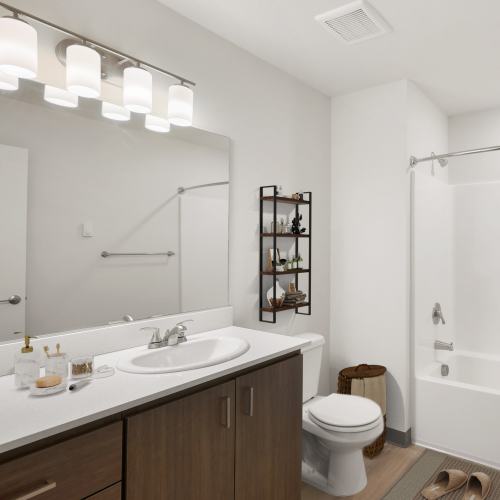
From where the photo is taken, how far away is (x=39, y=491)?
1.00 meters

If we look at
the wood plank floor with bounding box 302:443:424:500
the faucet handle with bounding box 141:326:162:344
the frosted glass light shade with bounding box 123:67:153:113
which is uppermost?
the frosted glass light shade with bounding box 123:67:153:113

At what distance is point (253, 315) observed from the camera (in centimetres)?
254

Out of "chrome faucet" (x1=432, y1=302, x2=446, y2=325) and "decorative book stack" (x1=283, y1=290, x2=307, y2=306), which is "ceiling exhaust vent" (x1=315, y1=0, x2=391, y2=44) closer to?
"decorative book stack" (x1=283, y1=290, x2=307, y2=306)

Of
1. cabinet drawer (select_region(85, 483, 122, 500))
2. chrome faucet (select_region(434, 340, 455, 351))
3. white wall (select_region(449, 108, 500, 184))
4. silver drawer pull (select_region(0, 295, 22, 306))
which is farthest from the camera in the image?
white wall (select_region(449, 108, 500, 184))

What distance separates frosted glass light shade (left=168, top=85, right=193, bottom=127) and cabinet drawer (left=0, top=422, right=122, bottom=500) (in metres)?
1.36

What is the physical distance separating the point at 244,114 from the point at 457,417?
2.31 m

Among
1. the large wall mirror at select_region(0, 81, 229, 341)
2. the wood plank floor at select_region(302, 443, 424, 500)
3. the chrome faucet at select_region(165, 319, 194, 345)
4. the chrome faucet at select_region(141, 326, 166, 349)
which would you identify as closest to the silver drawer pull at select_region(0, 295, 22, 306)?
the large wall mirror at select_region(0, 81, 229, 341)

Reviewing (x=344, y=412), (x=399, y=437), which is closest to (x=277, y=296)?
(x=344, y=412)

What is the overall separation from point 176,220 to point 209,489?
1.18 m

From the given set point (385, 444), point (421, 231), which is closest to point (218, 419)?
point (385, 444)

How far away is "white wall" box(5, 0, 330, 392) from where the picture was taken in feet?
6.09

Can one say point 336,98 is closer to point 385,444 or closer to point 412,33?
point 412,33

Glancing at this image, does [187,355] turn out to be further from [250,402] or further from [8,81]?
[8,81]

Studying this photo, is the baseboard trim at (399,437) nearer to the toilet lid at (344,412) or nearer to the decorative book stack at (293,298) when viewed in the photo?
the toilet lid at (344,412)
